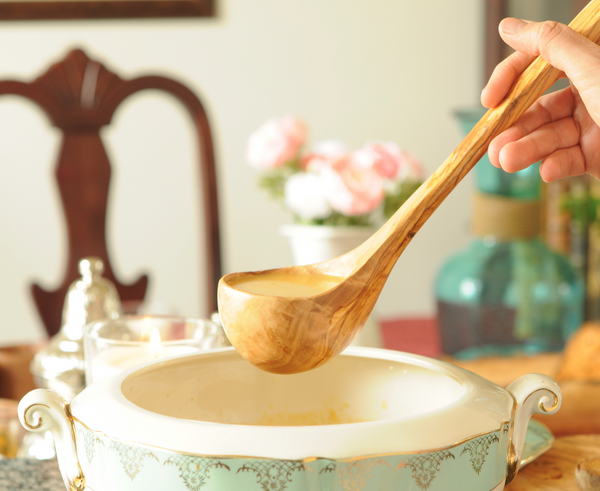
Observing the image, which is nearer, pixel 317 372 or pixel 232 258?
pixel 317 372

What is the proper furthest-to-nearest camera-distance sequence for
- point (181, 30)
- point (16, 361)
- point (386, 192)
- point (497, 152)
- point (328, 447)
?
point (181, 30) < point (386, 192) < point (16, 361) < point (497, 152) < point (328, 447)

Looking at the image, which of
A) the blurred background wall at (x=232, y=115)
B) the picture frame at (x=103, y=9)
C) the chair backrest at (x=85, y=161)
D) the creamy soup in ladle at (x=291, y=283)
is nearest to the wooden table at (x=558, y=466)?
the creamy soup in ladle at (x=291, y=283)

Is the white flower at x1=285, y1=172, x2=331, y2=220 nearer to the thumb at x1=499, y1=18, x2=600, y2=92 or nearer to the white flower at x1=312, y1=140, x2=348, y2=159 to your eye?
the white flower at x1=312, y1=140, x2=348, y2=159

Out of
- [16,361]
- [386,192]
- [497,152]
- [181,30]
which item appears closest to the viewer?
[497,152]

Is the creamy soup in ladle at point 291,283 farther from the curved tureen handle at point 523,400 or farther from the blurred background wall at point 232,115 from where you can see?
the blurred background wall at point 232,115

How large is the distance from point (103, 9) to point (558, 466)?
186 cm

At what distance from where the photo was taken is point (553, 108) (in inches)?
25.2

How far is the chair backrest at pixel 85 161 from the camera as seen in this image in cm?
122

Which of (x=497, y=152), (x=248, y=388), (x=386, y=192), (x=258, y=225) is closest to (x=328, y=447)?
(x=248, y=388)

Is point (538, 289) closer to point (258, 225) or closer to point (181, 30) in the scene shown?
point (258, 225)

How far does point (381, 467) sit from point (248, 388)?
16 cm

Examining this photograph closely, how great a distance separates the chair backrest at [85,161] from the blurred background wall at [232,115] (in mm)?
656

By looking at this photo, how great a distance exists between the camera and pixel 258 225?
85.0 inches

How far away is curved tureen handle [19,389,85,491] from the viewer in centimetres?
34
